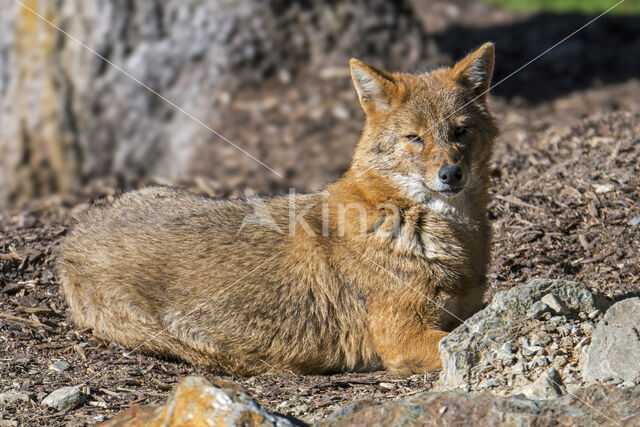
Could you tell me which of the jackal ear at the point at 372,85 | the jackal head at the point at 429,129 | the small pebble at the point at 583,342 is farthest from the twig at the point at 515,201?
the small pebble at the point at 583,342

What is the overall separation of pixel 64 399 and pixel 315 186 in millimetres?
5936

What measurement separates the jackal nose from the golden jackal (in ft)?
0.31

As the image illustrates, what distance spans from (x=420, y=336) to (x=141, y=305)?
2239 millimetres

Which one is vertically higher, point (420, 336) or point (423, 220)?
point (423, 220)

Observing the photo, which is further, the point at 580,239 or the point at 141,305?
the point at 580,239

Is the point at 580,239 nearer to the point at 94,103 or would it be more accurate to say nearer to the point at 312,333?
the point at 312,333

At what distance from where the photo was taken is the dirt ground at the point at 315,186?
5.53 metres

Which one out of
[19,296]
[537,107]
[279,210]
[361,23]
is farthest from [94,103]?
[537,107]

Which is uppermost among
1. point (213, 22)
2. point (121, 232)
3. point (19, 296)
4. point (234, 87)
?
point (213, 22)

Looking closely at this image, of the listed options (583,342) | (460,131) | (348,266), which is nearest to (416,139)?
(460,131)

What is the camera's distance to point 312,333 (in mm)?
6074

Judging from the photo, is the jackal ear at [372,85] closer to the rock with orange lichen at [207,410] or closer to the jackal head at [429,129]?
the jackal head at [429,129]

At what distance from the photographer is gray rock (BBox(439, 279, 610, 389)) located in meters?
4.93

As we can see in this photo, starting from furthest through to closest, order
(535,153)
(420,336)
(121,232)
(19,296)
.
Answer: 1. (535,153)
2. (19,296)
3. (121,232)
4. (420,336)
